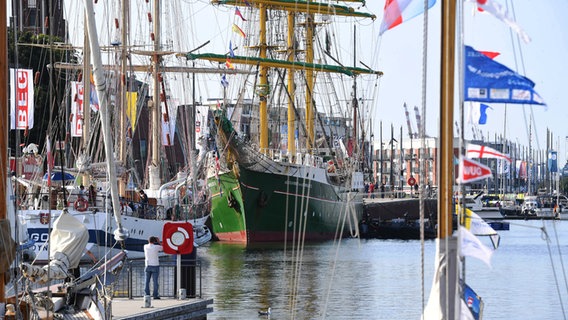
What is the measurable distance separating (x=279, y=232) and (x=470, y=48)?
62.4 m

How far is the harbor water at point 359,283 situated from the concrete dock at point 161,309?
7.49 ft

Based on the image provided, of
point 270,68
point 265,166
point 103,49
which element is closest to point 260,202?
point 265,166

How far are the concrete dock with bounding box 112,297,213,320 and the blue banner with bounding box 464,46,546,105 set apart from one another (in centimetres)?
1096

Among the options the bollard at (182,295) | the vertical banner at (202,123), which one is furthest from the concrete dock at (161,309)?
the vertical banner at (202,123)

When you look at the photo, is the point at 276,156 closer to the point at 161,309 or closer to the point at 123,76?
the point at 123,76

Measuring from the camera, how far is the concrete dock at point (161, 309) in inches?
876

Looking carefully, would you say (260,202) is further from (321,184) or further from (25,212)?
(25,212)

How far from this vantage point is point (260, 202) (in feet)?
240

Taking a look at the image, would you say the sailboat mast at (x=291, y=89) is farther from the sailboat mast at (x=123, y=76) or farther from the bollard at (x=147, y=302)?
the bollard at (x=147, y=302)

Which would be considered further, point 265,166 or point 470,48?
point 265,166

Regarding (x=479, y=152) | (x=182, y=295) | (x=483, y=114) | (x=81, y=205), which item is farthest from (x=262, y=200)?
→ (x=479, y=152)

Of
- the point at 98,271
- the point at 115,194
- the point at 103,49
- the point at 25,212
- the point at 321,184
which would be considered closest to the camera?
the point at 115,194

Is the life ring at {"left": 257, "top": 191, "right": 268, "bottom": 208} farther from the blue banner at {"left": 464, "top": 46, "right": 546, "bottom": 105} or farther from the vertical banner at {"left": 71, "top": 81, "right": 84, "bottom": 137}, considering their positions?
the blue banner at {"left": 464, "top": 46, "right": 546, "bottom": 105}

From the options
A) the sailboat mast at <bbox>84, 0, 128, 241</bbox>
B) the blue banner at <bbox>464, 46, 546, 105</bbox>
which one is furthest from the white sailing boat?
the blue banner at <bbox>464, 46, 546, 105</bbox>
